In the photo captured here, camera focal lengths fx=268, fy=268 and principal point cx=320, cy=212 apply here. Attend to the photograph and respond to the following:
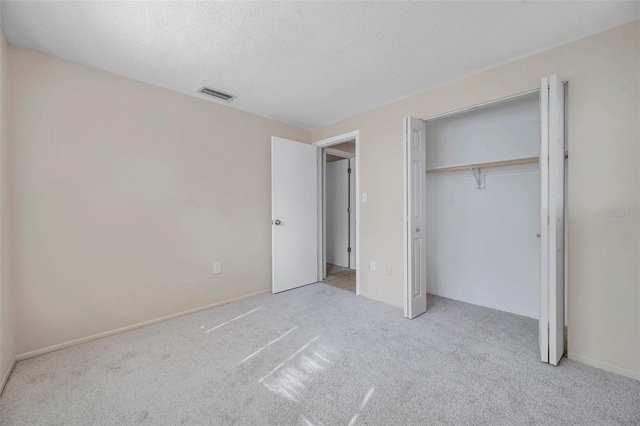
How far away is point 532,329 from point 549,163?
151 centimetres

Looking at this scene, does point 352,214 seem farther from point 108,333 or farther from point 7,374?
point 7,374

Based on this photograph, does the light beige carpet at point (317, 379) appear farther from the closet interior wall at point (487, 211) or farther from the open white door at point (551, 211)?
the closet interior wall at point (487, 211)

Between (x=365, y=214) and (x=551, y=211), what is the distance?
5.99 feet

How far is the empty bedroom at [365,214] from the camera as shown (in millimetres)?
1615

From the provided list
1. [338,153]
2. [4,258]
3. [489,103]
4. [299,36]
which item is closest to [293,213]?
[338,153]

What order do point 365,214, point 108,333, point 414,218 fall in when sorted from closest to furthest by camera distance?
point 108,333, point 414,218, point 365,214

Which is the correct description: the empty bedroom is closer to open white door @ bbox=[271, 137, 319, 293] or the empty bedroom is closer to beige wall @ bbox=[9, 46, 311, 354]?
beige wall @ bbox=[9, 46, 311, 354]

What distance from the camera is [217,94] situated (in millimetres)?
2816

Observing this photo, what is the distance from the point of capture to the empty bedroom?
1.62 m

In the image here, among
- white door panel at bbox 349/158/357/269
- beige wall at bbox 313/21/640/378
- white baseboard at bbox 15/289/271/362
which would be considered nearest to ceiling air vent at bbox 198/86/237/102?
white baseboard at bbox 15/289/271/362

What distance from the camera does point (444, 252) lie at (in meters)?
3.33

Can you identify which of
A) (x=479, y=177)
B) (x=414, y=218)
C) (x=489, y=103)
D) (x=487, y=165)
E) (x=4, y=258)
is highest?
(x=489, y=103)

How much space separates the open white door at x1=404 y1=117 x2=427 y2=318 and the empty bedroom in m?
0.03

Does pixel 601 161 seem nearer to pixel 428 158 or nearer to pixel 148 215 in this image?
pixel 428 158
